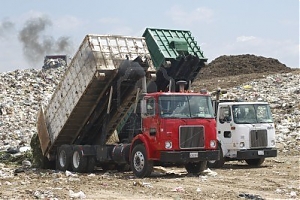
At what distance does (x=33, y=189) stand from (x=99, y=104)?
145 inches

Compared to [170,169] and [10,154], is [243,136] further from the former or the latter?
[10,154]

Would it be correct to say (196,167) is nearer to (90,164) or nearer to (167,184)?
(167,184)

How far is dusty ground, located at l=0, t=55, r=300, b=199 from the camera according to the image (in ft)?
29.8

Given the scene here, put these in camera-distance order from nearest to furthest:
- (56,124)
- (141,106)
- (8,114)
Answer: (141,106)
(56,124)
(8,114)

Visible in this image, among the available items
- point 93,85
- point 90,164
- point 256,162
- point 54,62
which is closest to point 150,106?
point 93,85

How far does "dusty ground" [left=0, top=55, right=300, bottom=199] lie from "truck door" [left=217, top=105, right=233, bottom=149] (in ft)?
2.23

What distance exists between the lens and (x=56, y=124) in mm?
13688

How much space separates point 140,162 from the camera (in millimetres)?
11609

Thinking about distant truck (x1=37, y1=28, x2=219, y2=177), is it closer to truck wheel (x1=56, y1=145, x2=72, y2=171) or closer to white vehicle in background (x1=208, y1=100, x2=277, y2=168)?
truck wheel (x1=56, y1=145, x2=72, y2=171)

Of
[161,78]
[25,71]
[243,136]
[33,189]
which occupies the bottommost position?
[33,189]

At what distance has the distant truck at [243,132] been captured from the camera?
13875 mm

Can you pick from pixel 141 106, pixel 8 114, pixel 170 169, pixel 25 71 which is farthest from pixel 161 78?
pixel 25 71

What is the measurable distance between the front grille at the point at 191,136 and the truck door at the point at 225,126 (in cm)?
247

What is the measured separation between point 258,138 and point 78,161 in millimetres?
4325
